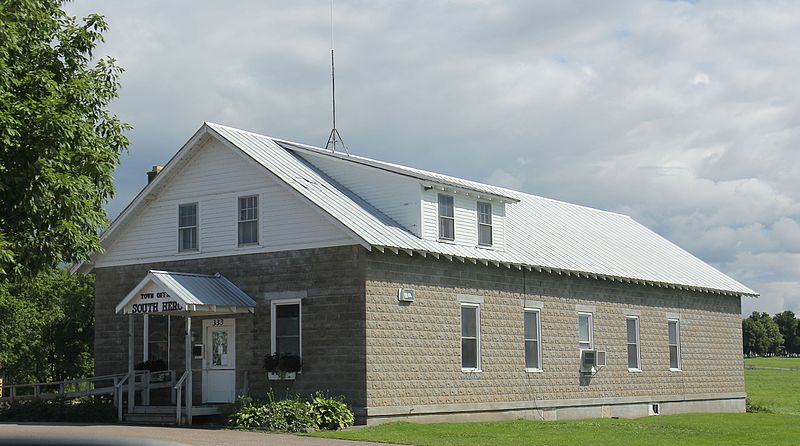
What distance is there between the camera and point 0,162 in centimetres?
2117

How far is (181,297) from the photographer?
25391mm

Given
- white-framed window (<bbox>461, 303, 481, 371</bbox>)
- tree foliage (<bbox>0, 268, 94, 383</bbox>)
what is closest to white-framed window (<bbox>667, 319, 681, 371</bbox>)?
white-framed window (<bbox>461, 303, 481, 371</bbox>)

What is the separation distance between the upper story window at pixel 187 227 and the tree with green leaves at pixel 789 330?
17067 cm

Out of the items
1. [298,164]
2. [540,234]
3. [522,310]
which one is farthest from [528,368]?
[298,164]

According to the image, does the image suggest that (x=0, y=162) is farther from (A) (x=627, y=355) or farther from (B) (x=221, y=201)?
(A) (x=627, y=355)

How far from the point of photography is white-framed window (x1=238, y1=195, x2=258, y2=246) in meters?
27.8

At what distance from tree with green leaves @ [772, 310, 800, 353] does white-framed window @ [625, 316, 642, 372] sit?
15859 centimetres

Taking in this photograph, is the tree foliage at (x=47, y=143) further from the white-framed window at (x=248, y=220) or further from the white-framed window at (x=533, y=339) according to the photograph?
the white-framed window at (x=533, y=339)

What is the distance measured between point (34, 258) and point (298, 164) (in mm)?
9435

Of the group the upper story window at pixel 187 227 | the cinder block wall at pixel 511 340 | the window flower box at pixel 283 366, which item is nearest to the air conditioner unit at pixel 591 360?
the cinder block wall at pixel 511 340

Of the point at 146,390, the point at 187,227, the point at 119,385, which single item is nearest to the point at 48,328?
the point at 146,390

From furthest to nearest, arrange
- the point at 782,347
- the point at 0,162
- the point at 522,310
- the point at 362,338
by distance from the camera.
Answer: the point at 782,347 → the point at 522,310 → the point at 362,338 → the point at 0,162

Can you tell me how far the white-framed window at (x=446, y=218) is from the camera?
92.6 feet

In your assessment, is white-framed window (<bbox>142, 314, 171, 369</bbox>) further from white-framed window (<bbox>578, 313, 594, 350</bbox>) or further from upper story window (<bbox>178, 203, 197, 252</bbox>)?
white-framed window (<bbox>578, 313, 594, 350</bbox>)
